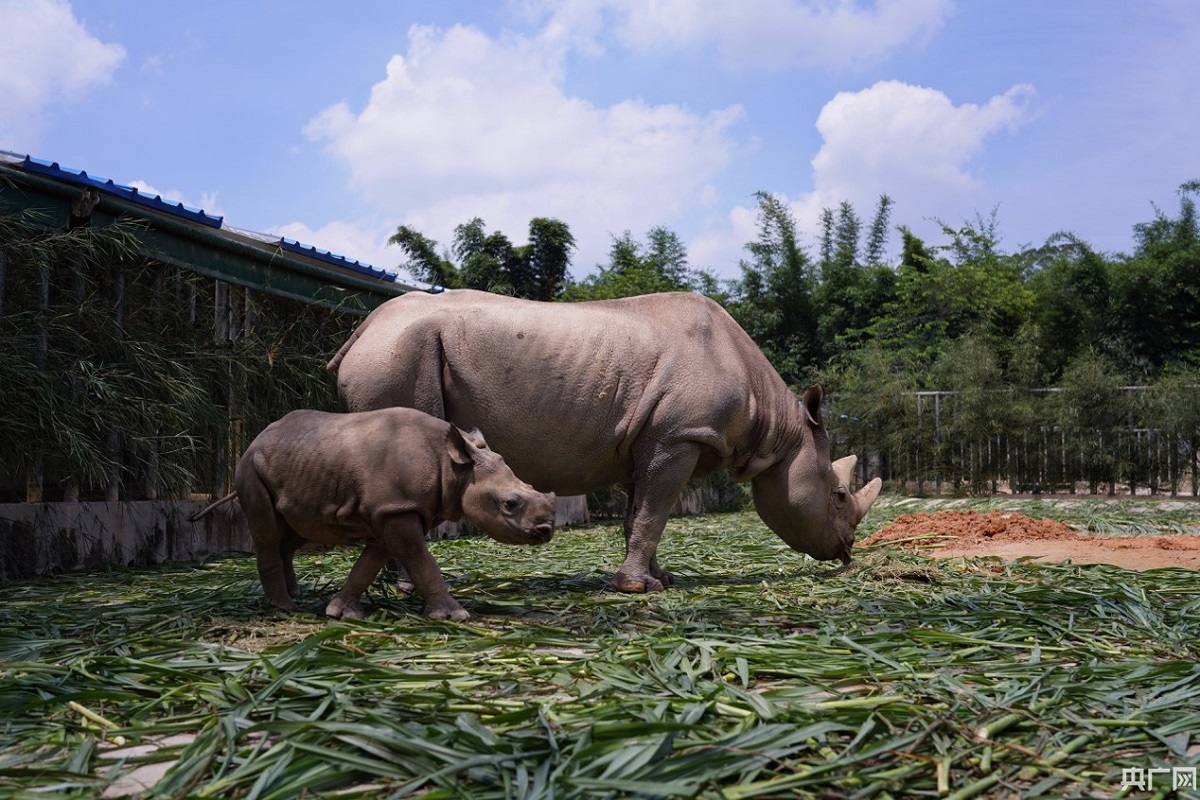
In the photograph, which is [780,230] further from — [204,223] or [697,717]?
[697,717]

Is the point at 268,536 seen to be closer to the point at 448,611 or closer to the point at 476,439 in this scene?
the point at 448,611

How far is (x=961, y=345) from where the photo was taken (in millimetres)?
21312

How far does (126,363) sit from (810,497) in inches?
204

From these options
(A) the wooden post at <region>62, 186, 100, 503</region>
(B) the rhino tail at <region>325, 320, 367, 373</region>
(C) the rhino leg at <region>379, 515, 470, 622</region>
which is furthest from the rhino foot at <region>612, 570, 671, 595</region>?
(A) the wooden post at <region>62, 186, 100, 503</region>

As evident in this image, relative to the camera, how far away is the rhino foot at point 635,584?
6.42 metres

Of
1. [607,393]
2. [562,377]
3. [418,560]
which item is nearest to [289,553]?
[418,560]

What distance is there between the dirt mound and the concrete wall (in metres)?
5.76

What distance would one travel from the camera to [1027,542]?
28.5 ft

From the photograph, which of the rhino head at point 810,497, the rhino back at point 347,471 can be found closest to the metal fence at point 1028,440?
the rhino head at point 810,497

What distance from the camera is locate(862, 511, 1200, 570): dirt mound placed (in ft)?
24.7

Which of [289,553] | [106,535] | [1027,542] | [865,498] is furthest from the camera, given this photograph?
[1027,542]

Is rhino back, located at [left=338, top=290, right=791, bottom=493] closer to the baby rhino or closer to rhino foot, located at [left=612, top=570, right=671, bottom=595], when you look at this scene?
rhino foot, located at [left=612, top=570, right=671, bottom=595]

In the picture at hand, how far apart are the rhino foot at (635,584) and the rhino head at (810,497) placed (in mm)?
1242

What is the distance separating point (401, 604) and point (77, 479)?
3770mm
